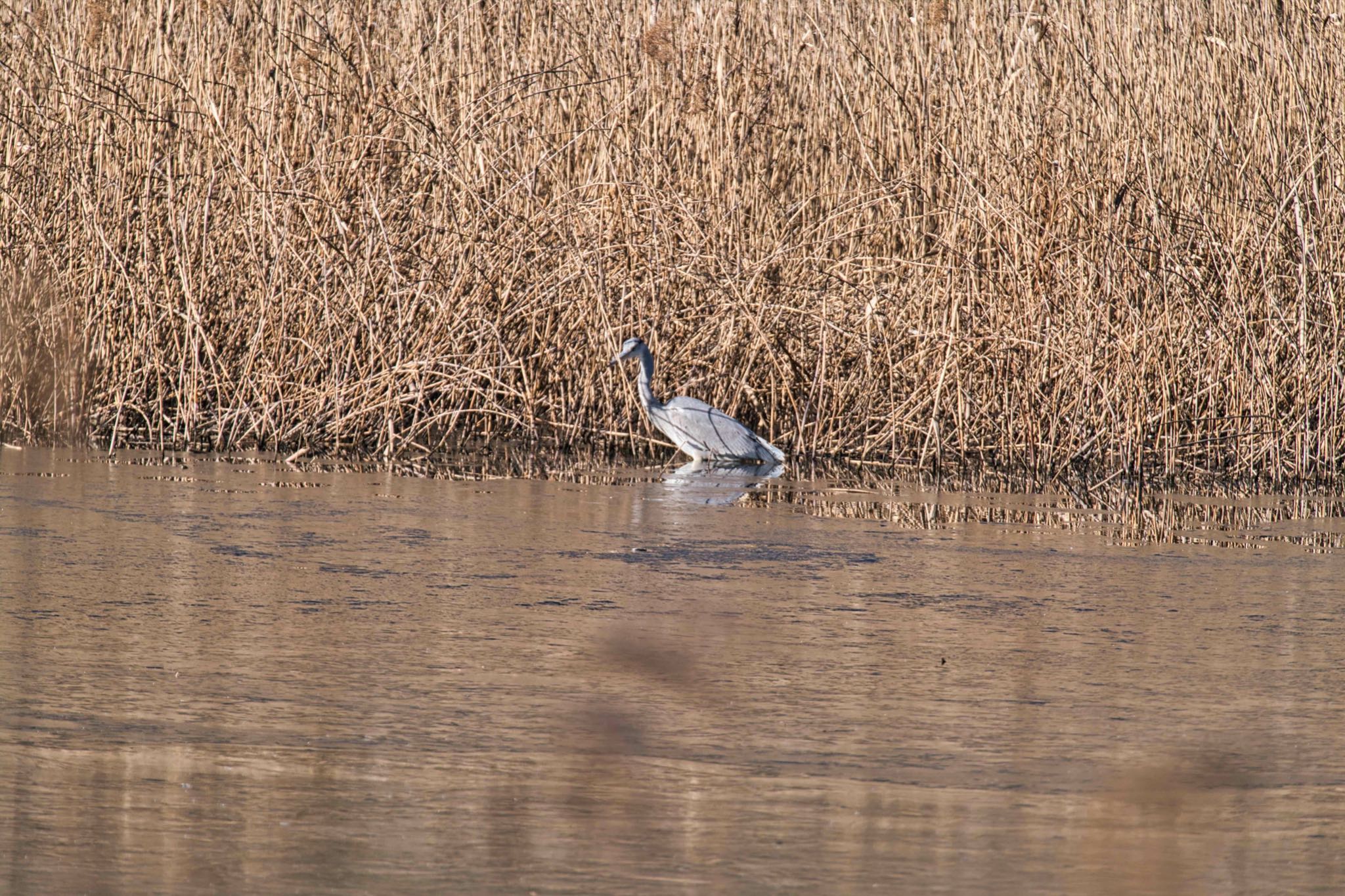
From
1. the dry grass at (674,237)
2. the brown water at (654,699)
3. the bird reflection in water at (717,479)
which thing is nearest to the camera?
the brown water at (654,699)

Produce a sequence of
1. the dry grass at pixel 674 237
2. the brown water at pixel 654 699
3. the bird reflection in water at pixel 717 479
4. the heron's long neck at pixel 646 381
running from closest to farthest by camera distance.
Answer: the brown water at pixel 654 699 → the bird reflection in water at pixel 717 479 → the dry grass at pixel 674 237 → the heron's long neck at pixel 646 381

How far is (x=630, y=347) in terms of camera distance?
21.3 feet

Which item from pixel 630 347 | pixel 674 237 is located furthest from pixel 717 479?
pixel 674 237

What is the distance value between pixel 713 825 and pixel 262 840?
611 millimetres

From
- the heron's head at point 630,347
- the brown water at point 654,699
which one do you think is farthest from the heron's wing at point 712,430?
the brown water at point 654,699

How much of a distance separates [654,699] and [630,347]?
3409 millimetres

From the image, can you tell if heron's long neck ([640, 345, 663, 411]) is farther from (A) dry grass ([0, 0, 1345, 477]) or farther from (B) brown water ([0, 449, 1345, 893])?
(B) brown water ([0, 449, 1345, 893])

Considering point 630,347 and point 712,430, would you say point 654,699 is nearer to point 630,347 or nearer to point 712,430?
point 712,430

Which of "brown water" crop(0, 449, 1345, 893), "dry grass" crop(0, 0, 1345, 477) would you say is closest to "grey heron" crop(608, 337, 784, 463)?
"dry grass" crop(0, 0, 1345, 477)

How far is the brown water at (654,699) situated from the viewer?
238 cm

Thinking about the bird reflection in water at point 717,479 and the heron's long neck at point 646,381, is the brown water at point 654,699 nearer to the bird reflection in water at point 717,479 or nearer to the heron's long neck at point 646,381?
the bird reflection in water at point 717,479

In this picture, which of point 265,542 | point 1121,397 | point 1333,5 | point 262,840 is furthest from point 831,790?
point 1333,5

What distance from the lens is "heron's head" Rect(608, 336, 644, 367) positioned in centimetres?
647

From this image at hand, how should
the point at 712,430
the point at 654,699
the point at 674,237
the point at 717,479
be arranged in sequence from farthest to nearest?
the point at 674,237
the point at 712,430
the point at 717,479
the point at 654,699
